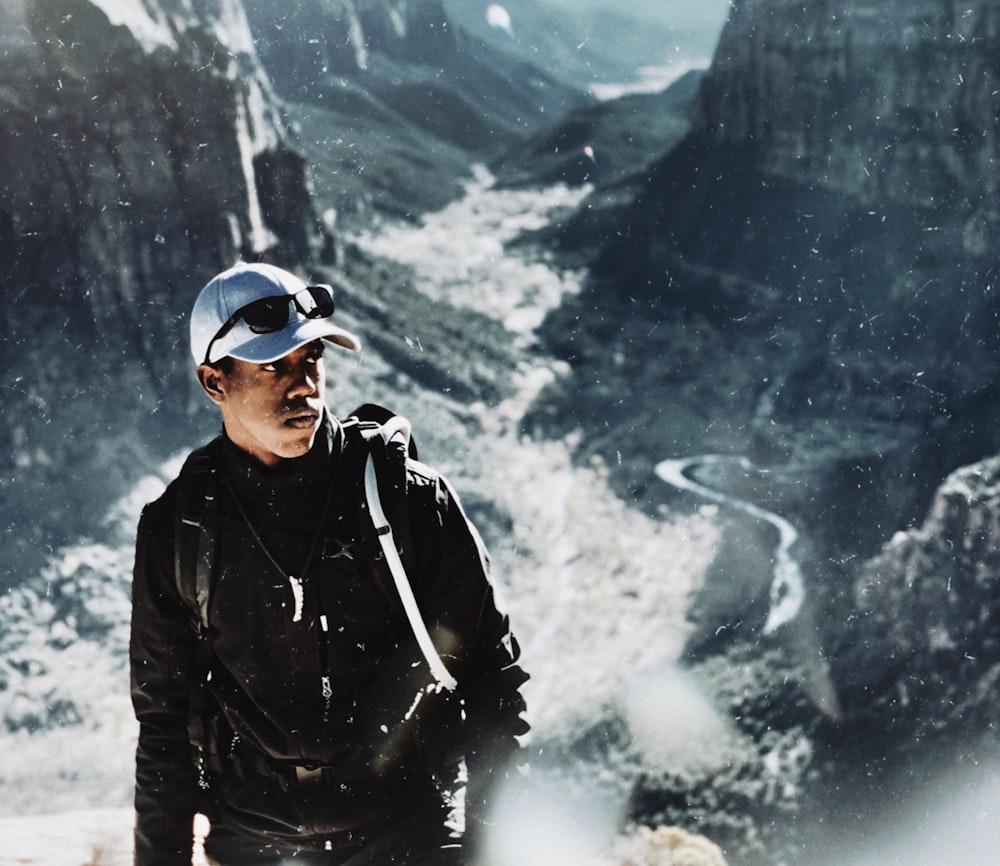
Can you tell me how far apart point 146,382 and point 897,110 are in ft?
35.2

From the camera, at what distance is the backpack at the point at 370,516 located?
2035mm

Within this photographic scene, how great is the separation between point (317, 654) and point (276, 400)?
54 centimetres

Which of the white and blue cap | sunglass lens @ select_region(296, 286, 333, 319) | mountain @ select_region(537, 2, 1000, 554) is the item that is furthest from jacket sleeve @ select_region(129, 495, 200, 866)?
mountain @ select_region(537, 2, 1000, 554)

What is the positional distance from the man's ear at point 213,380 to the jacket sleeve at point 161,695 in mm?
241

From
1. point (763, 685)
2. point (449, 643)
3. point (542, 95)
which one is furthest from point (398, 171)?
point (449, 643)

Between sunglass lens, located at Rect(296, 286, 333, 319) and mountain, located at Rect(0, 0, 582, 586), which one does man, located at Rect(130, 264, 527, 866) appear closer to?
sunglass lens, located at Rect(296, 286, 333, 319)

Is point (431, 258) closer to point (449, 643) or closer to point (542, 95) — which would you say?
point (542, 95)

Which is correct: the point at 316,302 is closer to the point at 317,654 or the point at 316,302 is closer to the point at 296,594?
the point at 296,594

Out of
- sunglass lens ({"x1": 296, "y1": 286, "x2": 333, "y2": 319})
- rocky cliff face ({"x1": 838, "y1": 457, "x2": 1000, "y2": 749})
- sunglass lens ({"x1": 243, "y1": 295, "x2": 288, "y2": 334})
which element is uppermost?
rocky cliff face ({"x1": 838, "y1": 457, "x2": 1000, "y2": 749})

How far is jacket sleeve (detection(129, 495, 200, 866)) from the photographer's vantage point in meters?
2.09

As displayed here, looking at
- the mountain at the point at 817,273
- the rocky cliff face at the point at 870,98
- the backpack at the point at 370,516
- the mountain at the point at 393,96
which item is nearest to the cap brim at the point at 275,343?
the backpack at the point at 370,516

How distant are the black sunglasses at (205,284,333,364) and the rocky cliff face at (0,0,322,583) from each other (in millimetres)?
9260

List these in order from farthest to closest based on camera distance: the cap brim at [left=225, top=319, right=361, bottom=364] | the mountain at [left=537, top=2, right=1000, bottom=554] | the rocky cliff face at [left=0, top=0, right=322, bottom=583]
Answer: the mountain at [left=537, top=2, right=1000, bottom=554] < the rocky cliff face at [left=0, top=0, right=322, bottom=583] < the cap brim at [left=225, top=319, right=361, bottom=364]

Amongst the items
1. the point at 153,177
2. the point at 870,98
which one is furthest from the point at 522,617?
the point at 870,98
